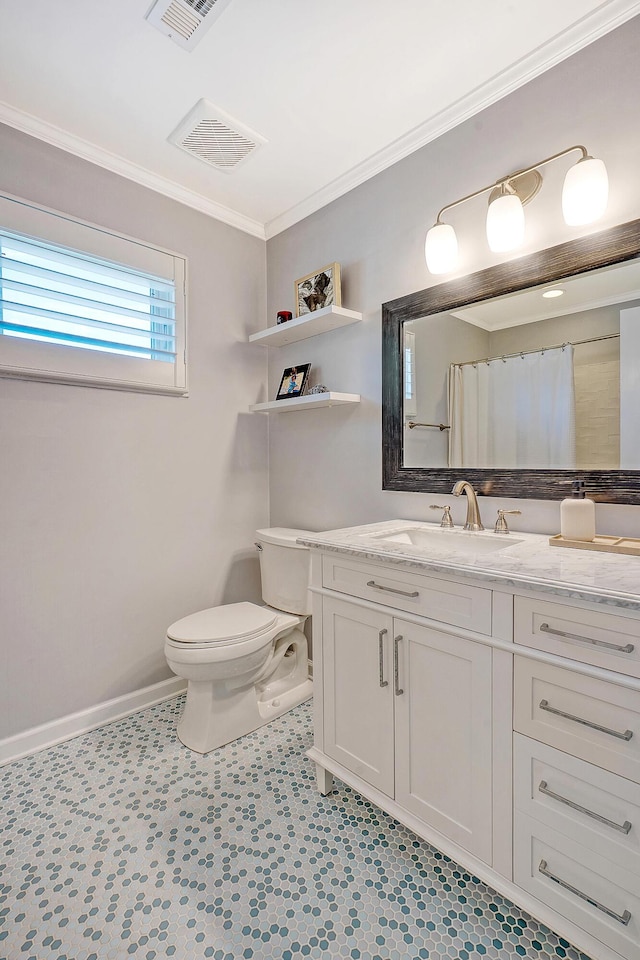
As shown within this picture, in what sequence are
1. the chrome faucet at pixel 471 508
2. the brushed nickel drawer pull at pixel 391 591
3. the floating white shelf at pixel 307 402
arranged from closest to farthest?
the brushed nickel drawer pull at pixel 391 591 → the chrome faucet at pixel 471 508 → the floating white shelf at pixel 307 402

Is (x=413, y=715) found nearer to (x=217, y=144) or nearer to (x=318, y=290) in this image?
(x=318, y=290)

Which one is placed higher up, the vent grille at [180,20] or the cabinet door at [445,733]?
the vent grille at [180,20]

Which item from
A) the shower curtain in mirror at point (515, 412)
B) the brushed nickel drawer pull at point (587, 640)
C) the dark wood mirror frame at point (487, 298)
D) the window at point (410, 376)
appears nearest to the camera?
the brushed nickel drawer pull at point (587, 640)

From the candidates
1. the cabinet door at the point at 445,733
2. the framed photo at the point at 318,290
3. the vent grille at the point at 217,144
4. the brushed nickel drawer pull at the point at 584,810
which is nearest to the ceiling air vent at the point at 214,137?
the vent grille at the point at 217,144

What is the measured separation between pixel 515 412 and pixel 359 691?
105cm

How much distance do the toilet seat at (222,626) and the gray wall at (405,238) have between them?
22.6 inches

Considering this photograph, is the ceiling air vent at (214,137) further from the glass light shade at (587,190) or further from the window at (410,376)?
the glass light shade at (587,190)

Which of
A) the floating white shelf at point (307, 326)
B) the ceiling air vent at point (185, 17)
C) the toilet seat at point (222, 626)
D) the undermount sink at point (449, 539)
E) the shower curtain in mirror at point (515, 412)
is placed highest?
the ceiling air vent at point (185, 17)

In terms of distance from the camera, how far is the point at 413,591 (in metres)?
1.25

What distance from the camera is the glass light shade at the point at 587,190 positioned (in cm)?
130

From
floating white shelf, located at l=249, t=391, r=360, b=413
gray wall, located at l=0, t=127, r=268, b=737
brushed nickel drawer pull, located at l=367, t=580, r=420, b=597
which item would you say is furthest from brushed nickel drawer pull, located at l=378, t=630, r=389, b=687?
gray wall, located at l=0, t=127, r=268, b=737

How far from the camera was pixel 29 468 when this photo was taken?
1.80m

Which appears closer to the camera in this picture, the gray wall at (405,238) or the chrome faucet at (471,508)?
the gray wall at (405,238)

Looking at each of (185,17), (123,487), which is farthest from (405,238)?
(123,487)
